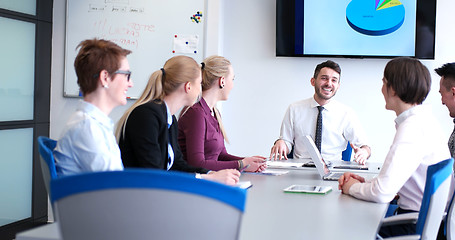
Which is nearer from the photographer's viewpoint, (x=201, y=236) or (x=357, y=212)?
(x=201, y=236)

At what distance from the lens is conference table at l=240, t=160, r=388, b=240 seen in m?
1.77

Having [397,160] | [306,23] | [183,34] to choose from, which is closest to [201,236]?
[397,160]

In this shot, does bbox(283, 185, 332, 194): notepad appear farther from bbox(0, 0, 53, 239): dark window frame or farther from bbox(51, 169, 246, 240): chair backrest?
bbox(0, 0, 53, 239): dark window frame

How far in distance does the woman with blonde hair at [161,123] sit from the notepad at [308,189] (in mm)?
272

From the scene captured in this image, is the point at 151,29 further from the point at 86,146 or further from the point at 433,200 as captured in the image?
the point at 433,200

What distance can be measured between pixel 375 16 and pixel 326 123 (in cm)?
137

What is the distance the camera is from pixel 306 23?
527cm

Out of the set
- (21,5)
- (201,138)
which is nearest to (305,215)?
(201,138)

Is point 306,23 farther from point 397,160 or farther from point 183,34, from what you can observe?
point 397,160

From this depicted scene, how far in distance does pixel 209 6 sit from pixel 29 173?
2270 millimetres

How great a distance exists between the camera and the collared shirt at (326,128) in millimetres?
4406

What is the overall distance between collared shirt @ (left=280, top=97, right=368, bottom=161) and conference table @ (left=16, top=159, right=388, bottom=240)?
1.56m

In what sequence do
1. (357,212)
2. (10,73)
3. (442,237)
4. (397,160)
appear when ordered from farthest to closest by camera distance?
(10,73), (442,237), (397,160), (357,212)

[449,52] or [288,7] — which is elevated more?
[288,7]
